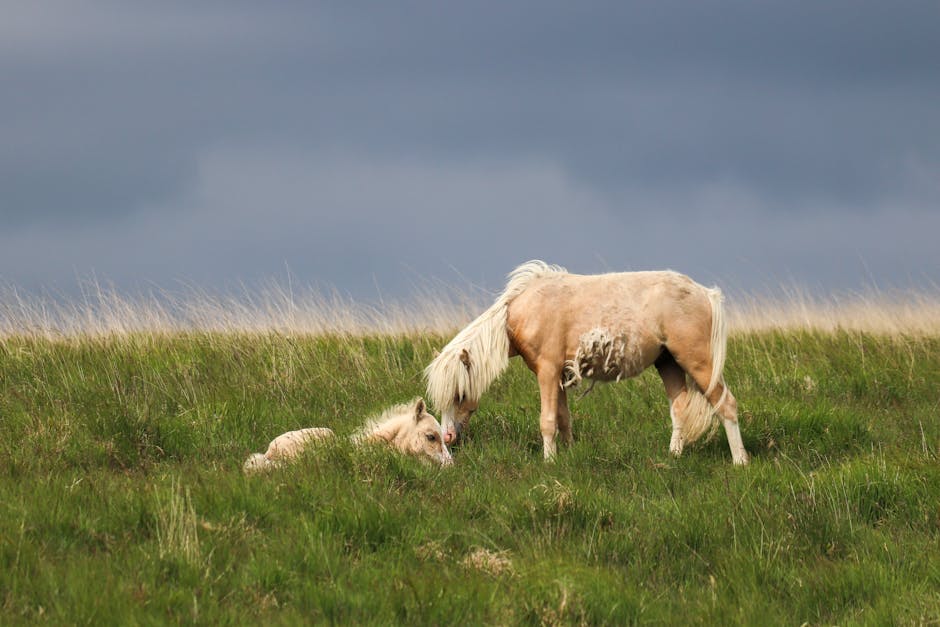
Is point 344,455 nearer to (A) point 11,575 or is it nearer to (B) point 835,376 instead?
(A) point 11,575

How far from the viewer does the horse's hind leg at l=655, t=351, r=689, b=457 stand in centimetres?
945

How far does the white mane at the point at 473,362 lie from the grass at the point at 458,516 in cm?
61

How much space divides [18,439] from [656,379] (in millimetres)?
7877

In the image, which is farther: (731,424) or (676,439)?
(676,439)

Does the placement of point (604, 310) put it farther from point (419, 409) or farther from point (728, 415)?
point (419, 409)

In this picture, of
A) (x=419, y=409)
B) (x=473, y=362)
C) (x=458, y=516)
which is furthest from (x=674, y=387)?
(x=458, y=516)

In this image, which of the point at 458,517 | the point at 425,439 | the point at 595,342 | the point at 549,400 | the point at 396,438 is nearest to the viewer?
the point at 458,517

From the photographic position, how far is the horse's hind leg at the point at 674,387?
9.45 metres

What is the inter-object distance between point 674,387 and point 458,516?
3.57 metres

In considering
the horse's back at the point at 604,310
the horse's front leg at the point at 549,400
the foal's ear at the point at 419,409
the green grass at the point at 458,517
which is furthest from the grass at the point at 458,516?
the horse's back at the point at 604,310

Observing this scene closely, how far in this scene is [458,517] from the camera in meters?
6.79

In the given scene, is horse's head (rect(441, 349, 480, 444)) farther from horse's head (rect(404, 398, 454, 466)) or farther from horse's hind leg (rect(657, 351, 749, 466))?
horse's hind leg (rect(657, 351, 749, 466))

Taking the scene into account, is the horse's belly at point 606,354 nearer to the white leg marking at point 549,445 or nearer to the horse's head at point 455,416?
the white leg marking at point 549,445

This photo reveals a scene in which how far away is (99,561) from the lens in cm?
547
